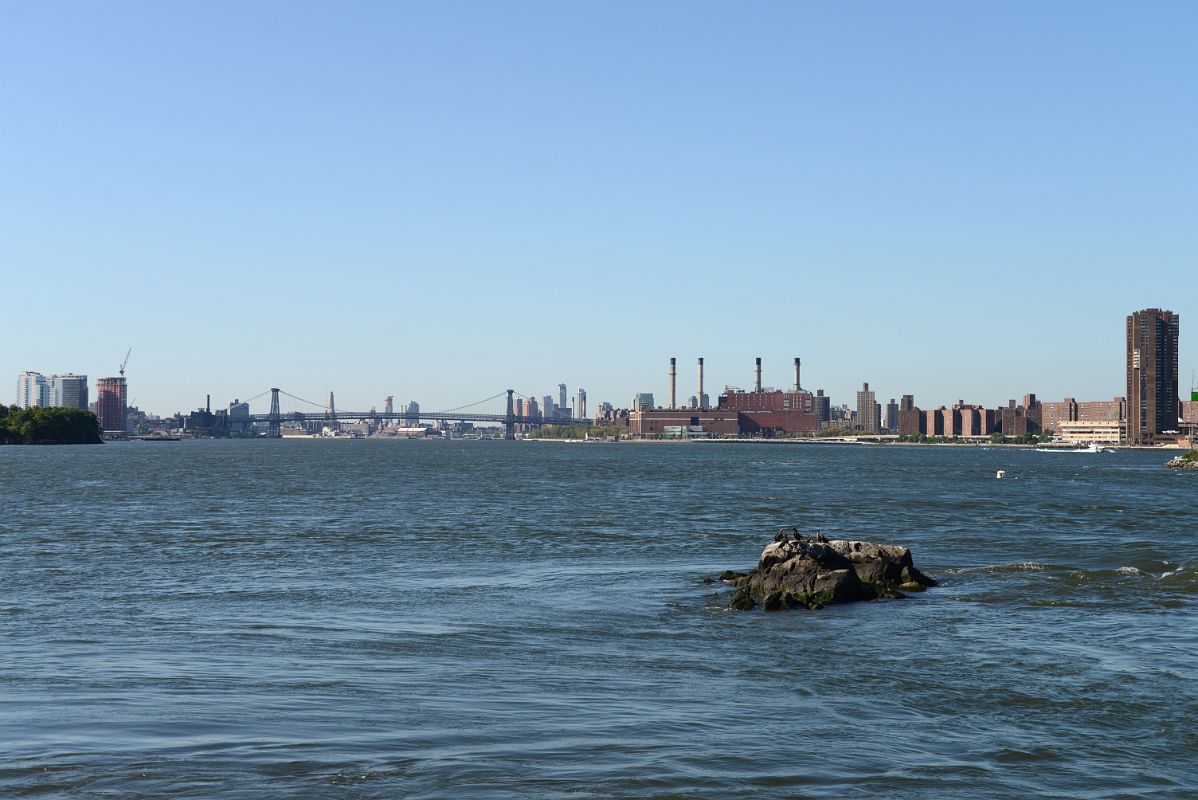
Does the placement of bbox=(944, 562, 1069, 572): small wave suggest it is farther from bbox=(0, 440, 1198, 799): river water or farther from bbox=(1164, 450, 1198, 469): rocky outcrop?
bbox=(1164, 450, 1198, 469): rocky outcrop

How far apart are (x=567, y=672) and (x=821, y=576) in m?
10.7

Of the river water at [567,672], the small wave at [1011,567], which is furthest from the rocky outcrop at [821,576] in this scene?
the small wave at [1011,567]

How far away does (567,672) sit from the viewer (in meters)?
18.8

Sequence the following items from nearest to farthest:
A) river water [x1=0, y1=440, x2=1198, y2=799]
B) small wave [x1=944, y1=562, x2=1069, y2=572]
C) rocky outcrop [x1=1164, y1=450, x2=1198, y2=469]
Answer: river water [x1=0, y1=440, x2=1198, y2=799], small wave [x1=944, y1=562, x2=1069, y2=572], rocky outcrop [x1=1164, y1=450, x2=1198, y2=469]

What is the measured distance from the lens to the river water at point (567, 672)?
13.3 m

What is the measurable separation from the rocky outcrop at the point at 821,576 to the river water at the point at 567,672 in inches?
29.3

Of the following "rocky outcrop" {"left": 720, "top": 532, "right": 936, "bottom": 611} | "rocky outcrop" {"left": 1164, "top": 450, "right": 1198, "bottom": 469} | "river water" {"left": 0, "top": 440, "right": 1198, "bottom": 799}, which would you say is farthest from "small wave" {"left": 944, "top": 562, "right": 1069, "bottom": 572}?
"rocky outcrop" {"left": 1164, "top": 450, "right": 1198, "bottom": 469}

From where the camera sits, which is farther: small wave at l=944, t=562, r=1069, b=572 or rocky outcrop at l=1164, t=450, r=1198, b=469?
rocky outcrop at l=1164, t=450, r=1198, b=469

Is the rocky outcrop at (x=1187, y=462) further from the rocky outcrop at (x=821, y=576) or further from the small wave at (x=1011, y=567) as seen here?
the rocky outcrop at (x=821, y=576)

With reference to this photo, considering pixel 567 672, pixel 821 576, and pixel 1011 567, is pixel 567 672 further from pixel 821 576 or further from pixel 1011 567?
pixel 1011 567

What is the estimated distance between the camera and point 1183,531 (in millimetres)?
50344

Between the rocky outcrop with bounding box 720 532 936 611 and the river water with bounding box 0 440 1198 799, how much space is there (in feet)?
2.44

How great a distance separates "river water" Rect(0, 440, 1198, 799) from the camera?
13328 millimetres

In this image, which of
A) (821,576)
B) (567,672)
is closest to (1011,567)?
(821,576)
